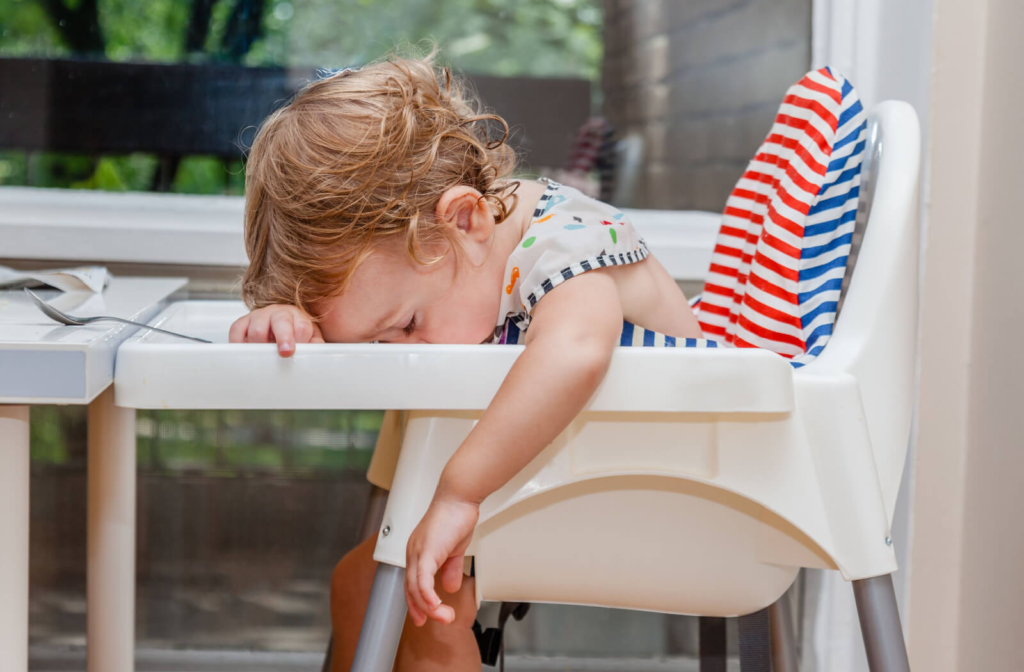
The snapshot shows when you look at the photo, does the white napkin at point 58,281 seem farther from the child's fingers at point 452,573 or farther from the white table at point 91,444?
the child's fingers at point 452,573

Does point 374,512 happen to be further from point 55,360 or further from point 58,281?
point 55,360

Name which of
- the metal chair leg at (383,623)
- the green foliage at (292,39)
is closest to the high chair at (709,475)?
the metal chair leg at (383,623)

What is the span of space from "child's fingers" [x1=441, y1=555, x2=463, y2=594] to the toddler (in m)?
0.02

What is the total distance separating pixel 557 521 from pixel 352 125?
0.32 m

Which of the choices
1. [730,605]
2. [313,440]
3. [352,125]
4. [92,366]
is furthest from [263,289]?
[313,440]

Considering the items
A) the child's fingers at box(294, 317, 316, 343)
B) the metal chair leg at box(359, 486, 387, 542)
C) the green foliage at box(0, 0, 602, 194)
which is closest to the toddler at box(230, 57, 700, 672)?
the child's fingers at box(294, 317, 316, 343)

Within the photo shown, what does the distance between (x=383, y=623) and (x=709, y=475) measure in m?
0.21

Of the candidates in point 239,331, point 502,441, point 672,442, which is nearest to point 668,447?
point 672,442

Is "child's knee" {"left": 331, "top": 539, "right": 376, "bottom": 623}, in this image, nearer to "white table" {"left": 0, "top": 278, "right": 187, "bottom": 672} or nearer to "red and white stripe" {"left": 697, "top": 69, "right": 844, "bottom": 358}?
"white table" {"left": 0, "top": 278, "right": 187, "bottom": 672}

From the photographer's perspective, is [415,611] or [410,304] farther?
[410,304]

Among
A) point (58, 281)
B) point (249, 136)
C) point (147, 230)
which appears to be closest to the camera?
point (58, 281)

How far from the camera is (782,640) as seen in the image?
0.80 meters

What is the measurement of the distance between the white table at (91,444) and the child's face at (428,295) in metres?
0.15

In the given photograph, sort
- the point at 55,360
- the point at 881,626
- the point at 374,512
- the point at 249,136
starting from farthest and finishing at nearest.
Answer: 1. the point at 249,136
2. the point at 374,512
3. the point at 881,626
4. the point at 55,360
